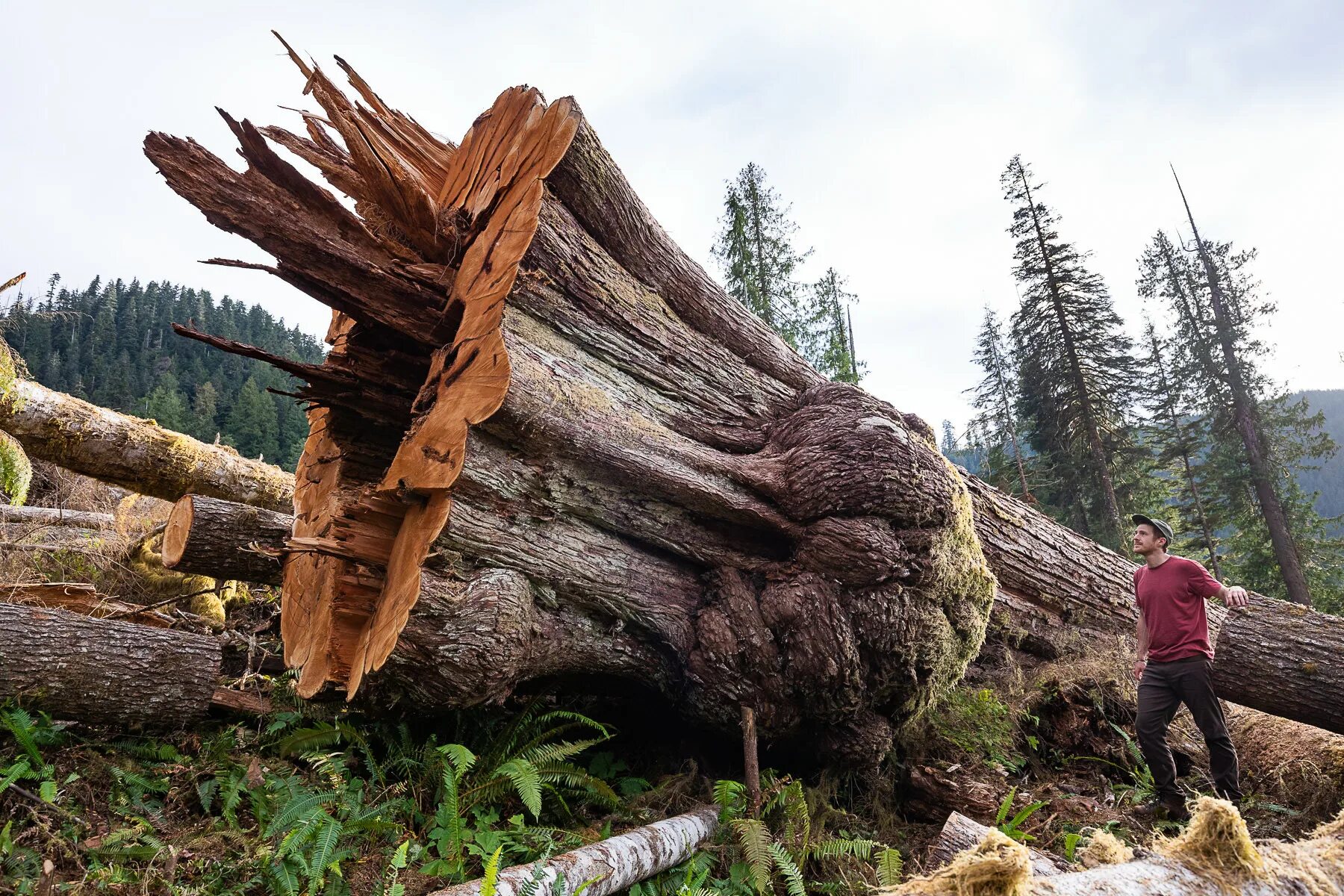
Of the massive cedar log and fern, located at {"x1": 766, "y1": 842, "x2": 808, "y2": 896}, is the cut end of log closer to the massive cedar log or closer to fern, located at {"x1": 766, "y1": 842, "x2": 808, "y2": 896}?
the massive cedar log

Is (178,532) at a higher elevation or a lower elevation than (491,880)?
higher

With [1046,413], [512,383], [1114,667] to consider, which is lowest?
[1114,667]

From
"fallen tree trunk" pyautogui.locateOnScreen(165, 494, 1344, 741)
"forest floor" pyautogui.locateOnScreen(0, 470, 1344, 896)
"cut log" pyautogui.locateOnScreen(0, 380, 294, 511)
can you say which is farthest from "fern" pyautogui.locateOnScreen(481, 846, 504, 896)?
"cut log" pyautogui.locateOnScreen(0, 380, 294, 511)

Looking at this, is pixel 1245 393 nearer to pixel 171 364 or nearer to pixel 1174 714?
pixel 1174 714

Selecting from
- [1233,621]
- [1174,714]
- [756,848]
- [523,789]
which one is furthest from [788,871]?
[1233,621]

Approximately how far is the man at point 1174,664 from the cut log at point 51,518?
1046 centimetres

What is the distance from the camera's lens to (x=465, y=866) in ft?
10.5

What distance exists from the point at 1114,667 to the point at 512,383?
20.2 ft

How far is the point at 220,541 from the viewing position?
5.14 metres

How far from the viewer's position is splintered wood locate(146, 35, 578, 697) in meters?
3.40

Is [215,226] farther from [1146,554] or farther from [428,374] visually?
[1146,554]

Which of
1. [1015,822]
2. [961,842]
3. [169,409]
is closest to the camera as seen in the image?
[961,842]

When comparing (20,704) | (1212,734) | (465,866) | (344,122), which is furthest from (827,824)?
(344,122)

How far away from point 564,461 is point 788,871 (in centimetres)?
249
